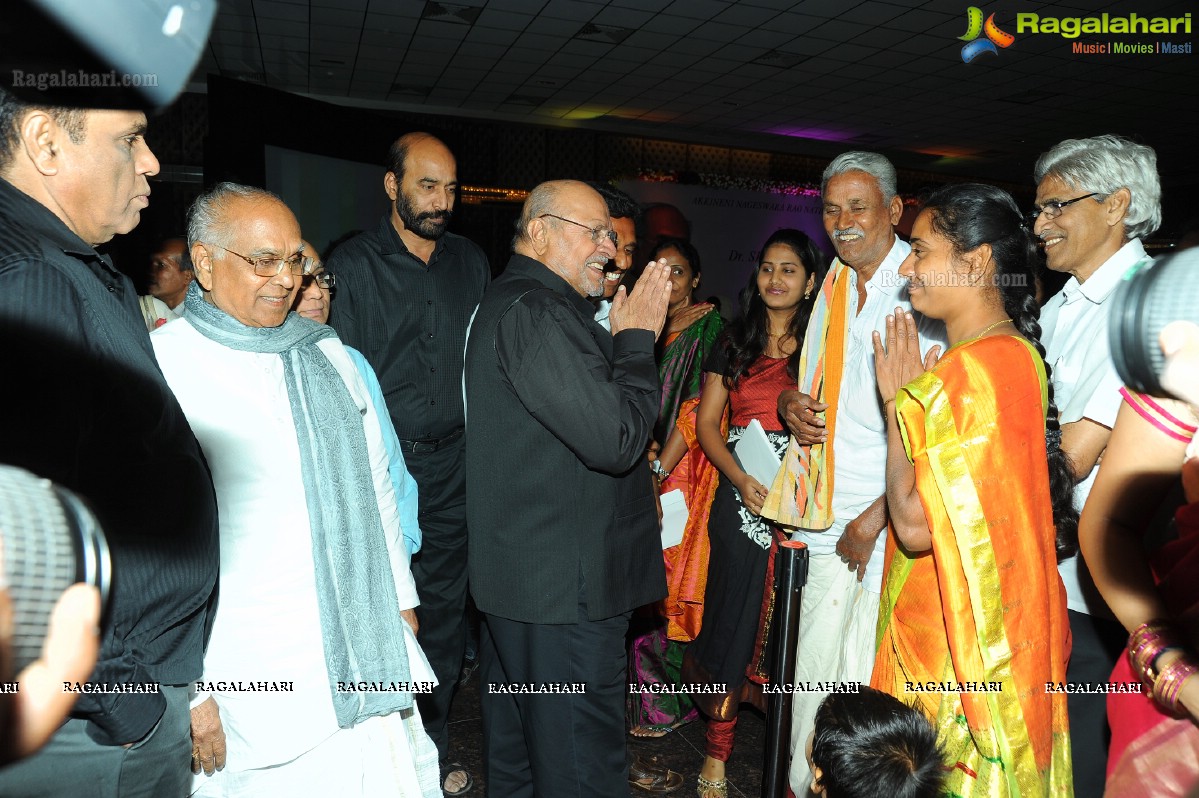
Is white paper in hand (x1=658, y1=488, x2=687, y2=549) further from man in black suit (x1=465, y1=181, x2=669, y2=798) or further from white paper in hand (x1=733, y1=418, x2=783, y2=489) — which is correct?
man in black suit (x1=465, y1=181, x2=669, y2=798)

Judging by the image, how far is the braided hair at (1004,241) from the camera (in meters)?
1.67

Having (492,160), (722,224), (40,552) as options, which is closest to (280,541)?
(40,552)

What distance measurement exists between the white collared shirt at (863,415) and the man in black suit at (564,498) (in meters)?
0.67

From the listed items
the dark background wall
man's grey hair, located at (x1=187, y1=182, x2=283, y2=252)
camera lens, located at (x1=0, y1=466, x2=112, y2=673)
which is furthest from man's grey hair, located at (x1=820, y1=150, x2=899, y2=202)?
the dark background wall

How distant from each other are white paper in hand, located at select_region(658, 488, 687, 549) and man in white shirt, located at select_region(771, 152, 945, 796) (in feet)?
1.66

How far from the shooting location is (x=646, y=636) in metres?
2.99

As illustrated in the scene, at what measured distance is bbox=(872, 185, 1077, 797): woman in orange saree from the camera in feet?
4.95

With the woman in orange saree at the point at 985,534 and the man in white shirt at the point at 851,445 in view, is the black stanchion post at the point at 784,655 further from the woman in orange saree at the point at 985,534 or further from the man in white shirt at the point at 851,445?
the man in white shirt at the point at 851,445

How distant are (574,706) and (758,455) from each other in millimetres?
1066

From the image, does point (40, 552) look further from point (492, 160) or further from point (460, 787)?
point (492, 160)

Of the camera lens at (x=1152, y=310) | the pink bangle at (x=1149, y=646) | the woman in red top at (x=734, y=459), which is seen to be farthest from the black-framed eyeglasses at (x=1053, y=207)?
the camera lens at (x=1152, y=310)

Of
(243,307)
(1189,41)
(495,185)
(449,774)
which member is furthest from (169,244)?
(1189,41)

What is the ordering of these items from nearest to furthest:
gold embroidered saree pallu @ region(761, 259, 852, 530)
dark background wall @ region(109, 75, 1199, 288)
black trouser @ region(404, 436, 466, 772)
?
gold embroidered saree pallu @ region(761, 259, 852, 530), black trouser @ region(404, 436, 466, 772), dark background wall @ region(109, 75, 1199, 288)

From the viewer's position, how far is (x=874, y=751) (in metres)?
1.43
